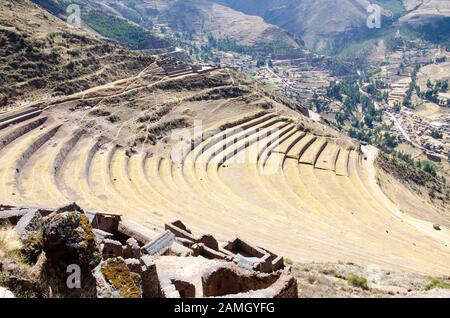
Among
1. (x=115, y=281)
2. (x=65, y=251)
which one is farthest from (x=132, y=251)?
(x=115, y=281)

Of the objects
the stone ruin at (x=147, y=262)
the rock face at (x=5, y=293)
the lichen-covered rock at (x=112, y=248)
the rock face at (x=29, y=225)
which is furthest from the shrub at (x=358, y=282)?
the rock face at (x=5, y=293)

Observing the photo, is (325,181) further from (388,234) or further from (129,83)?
(129,83)

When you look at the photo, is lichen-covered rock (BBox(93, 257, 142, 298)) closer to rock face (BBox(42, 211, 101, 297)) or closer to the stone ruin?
the stone ruin

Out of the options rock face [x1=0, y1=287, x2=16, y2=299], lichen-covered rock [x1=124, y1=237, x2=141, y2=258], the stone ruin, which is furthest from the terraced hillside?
rock face [x1=0, y1=287, x2=16, y2=299]

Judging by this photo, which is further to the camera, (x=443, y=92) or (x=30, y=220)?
(x=443, y=92)

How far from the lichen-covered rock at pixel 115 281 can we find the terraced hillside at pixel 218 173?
18248mm

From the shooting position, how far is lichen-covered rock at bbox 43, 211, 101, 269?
1035 centimetres

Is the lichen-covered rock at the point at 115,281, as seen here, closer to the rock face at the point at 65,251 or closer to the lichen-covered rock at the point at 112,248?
the rock face at the point at 65,251

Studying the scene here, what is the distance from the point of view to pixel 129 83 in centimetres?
5806

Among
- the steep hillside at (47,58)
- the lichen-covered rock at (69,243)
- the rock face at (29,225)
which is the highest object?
the steep hillside at (47,58)

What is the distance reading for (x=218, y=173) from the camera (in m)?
45.9

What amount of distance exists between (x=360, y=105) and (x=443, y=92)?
31126mm

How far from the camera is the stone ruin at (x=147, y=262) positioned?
10.2 meters
